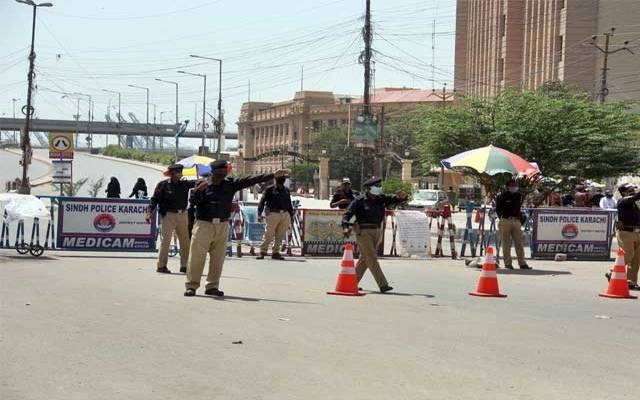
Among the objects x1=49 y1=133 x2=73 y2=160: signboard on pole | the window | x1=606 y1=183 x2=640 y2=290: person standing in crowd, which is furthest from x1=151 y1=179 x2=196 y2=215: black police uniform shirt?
the window

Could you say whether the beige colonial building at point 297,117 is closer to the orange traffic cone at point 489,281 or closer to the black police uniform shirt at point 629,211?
the black police uniform shirt at point 629,211

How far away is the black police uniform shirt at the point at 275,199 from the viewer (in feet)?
65.3

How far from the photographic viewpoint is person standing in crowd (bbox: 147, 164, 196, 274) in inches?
620

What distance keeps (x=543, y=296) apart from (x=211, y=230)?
5.15 meters

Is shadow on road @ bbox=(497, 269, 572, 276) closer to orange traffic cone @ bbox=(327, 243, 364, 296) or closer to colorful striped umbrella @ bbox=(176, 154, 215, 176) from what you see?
orange traffic cone @ bbox=(327, 243, 364, 296)

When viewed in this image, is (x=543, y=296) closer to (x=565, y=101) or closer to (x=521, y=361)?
(x=521, y=361)

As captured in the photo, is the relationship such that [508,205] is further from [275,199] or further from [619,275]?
[275,199]

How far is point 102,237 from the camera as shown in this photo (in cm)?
1975

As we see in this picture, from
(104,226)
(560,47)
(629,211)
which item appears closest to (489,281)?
(629,211)

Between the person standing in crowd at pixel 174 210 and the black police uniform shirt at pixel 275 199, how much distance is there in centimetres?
411

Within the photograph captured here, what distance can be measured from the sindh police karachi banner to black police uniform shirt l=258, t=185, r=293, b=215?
2.29 metres

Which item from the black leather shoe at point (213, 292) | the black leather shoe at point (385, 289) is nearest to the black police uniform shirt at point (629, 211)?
the black leather shoe at point (385, 289)

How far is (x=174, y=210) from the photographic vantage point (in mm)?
15742

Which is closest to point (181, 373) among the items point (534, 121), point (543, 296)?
point (543, 296)
